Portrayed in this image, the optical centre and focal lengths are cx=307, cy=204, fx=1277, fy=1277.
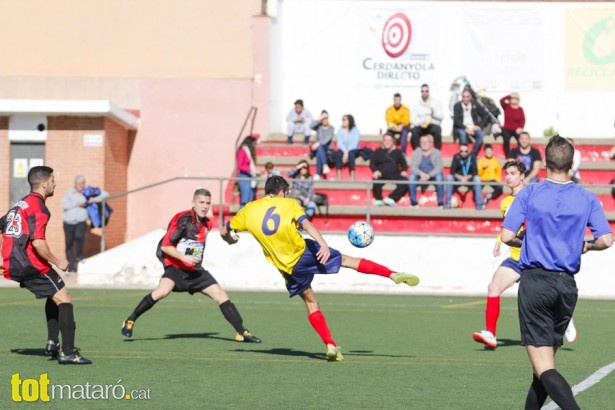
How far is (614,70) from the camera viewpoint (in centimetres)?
3086

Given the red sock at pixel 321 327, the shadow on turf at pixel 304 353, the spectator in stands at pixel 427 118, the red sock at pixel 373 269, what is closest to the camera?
the red sock at pixel 373 269

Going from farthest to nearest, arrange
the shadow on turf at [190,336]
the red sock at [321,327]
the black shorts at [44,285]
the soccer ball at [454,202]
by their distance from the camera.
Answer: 1. the soccer ball at [454,202]
2. the shadow on turf at [190,336]
3. the red sock at [321,327]
4. the black shorts at [44,285]

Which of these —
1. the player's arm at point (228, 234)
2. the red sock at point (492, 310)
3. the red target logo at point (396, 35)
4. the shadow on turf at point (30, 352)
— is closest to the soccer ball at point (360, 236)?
the player's arm at point (228, 234)

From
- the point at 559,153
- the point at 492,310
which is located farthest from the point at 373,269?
the point at 559,153

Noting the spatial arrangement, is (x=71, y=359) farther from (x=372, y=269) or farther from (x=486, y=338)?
(x=486, y=338)

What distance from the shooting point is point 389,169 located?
25562mm

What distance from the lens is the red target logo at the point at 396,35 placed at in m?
31.3

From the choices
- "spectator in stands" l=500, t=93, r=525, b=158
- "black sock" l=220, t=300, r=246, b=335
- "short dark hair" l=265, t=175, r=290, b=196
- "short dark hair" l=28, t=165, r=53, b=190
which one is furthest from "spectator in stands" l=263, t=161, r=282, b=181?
"short dark hair" l=28, t=165, r=53, b=190

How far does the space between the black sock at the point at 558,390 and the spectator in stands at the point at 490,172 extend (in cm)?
1790

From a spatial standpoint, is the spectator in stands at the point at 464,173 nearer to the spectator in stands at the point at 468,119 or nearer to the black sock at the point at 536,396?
the spectator in stands at the point at 468,119

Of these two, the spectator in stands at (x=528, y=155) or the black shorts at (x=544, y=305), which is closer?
the black shorts at (x=544, y=305)

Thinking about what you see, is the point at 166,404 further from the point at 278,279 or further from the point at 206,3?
the point at 206,3

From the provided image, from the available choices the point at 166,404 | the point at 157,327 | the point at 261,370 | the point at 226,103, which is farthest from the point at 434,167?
the point at 166,404

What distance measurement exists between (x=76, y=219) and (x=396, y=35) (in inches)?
391
